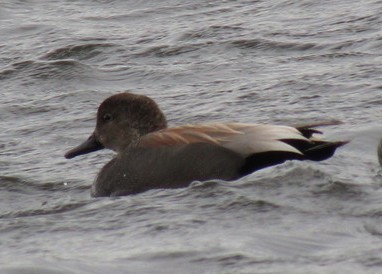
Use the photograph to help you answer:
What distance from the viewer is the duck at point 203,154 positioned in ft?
30.7

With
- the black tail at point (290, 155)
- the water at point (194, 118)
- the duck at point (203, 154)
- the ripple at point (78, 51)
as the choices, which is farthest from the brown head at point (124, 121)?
the ripple at point (78, 51)

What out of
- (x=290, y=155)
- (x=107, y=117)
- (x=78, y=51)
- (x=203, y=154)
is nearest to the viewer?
(x=290, y=155)

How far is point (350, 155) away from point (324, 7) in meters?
5.48

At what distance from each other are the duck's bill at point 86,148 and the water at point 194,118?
0.19 metres

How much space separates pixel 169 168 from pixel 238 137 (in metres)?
0.52

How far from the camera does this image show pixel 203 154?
945 cm

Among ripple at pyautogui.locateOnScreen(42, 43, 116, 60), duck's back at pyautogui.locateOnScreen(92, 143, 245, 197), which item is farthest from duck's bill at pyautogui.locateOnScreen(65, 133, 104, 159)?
ripple at pyautogui.locateOnScreen(42, 43, 116, 60)

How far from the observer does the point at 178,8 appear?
1670 cm

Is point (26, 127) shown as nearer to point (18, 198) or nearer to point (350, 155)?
point (18, 198)

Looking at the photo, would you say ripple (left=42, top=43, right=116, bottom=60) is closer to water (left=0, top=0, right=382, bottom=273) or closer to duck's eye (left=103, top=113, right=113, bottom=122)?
water (left=0, top=0, right=382, bottom=273)

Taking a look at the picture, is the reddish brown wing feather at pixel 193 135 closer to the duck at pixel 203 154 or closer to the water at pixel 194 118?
the duck at pixel 203 154

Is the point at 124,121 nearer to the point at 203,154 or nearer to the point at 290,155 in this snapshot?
the point at 203,154

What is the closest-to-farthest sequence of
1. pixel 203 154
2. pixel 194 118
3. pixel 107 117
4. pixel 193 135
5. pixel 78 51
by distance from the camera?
pixel 203 154 < pixel 193 135 < pixel 107 117 < pixel 194 118 < pixel 78 51

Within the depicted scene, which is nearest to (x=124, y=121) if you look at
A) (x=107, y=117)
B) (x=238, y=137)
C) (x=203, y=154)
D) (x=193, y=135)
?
(x=107, y=117)
